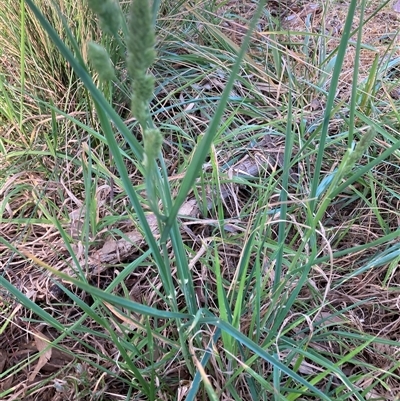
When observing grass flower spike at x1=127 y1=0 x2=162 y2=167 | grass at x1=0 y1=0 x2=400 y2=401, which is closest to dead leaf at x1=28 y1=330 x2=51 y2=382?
grass at x1=0 y1=0 x2=400 y2=401

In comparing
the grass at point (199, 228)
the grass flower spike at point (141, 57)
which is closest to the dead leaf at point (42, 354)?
the grass at point (199, 228)

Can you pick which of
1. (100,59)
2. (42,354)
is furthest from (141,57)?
(42,354)

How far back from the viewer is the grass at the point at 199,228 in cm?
61

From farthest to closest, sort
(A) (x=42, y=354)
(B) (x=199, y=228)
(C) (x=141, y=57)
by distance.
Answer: (B) (x=199, y=228) < (A) (x=42, y=354) < (C) (x=141, y=57)

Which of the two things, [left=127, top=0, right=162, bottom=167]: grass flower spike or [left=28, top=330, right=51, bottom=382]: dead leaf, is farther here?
[left=28, top=330, right=51, bottom=382]: dead leaf

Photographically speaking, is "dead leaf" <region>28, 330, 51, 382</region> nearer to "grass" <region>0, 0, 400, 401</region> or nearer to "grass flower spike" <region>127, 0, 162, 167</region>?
"grass" <region>0, 0, 400, 401</region>

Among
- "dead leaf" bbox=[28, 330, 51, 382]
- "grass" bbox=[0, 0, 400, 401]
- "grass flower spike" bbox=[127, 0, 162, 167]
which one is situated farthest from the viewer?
"dead leaf" bbox=[28, 330, 51, 382]

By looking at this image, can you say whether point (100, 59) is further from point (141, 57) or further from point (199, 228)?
point (199, 228)

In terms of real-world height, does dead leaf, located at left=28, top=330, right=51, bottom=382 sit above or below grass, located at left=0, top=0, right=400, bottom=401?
below

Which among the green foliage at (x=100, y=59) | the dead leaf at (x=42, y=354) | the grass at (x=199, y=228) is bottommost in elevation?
the dead leaf at (x=42, y=354)

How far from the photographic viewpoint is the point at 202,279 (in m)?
0.78

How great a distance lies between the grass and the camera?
61 centimetres

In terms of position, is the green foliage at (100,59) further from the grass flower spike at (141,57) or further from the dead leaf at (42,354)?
the dead leaf at (42,354)

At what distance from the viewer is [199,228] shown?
0.91 m
